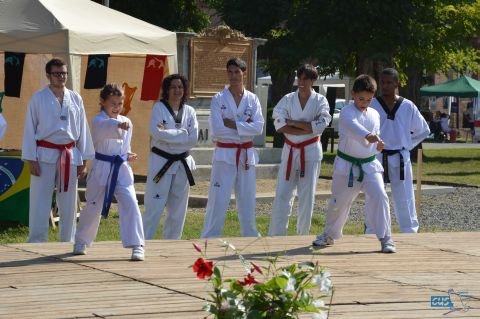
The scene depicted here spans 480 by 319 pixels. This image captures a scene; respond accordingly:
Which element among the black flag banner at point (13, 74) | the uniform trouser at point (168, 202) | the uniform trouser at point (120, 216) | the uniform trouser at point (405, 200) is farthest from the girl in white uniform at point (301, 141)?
the black flag banner at point (13, 74)

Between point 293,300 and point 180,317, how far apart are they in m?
1.74

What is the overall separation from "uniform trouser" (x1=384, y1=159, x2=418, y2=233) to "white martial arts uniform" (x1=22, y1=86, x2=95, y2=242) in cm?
361

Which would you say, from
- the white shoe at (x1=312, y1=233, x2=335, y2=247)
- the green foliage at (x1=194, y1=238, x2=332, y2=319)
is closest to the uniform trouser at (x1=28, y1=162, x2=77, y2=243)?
the white shoe at (x1=312, y1=233, x2=335, y2=247)

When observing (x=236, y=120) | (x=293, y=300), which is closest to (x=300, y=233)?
(x=236, y=120)

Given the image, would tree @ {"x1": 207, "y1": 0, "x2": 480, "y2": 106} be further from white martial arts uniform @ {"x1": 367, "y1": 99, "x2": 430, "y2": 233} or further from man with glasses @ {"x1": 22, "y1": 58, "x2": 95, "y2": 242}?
man with glasses @ {"x1": 22, "y1": 58, "x2": 95, "y2": 242}

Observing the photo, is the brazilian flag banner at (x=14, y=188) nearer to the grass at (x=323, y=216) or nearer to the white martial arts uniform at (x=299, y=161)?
the grass at (x=323, y=216)

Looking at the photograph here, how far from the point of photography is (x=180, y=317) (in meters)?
7.61

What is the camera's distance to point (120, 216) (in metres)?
10.2

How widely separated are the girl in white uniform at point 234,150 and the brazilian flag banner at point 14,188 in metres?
3.07

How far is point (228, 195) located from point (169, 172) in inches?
27.7

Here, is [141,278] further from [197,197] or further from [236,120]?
[197,197]

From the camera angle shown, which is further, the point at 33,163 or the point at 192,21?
the point at 192,21

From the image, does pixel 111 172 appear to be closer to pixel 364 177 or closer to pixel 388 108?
pixel 364 177

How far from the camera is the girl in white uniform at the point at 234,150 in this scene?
41.4ft
